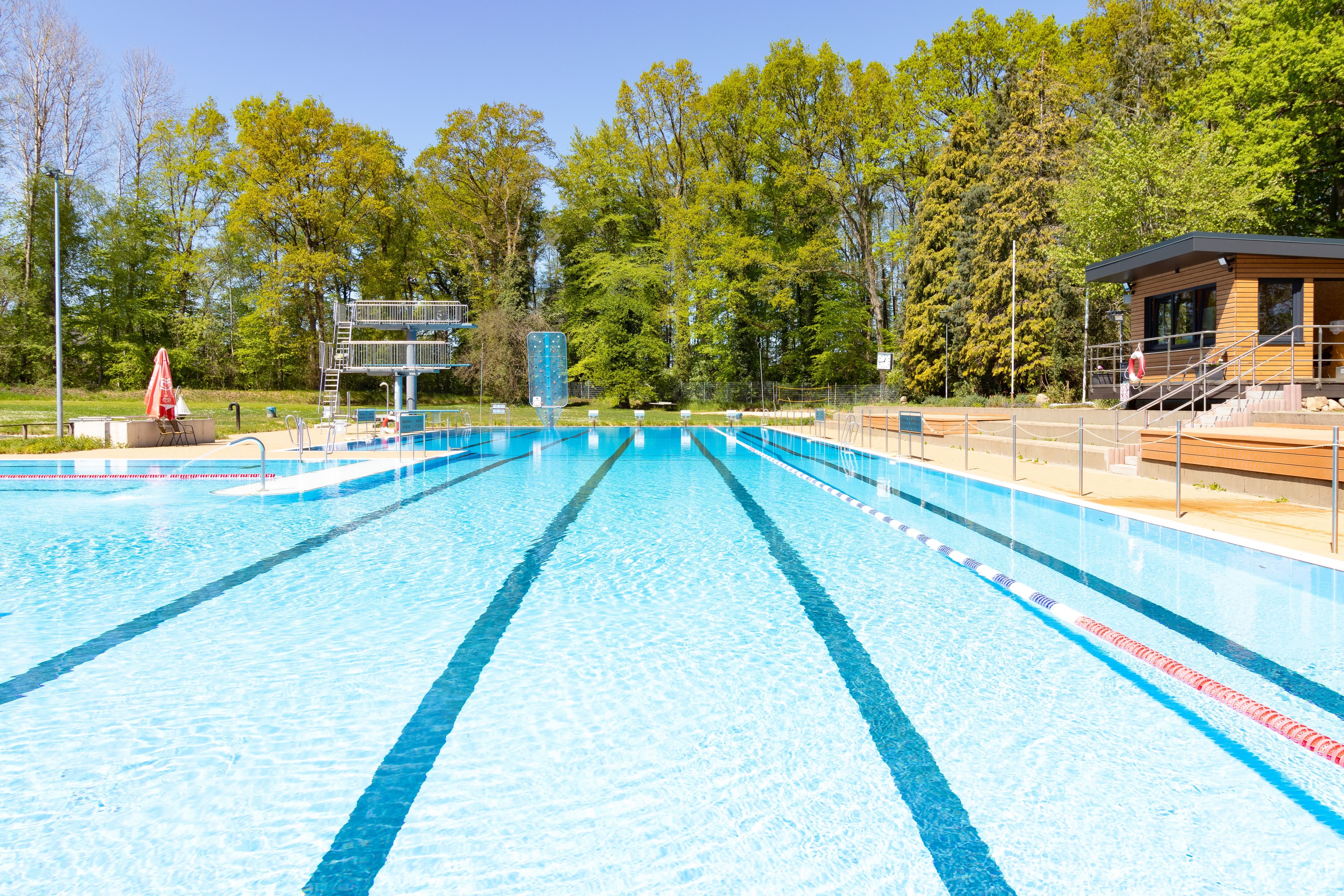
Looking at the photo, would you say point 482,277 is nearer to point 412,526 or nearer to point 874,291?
point 874,291

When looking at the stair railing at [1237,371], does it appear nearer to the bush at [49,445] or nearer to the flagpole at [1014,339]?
the flagpole at [1014,339]

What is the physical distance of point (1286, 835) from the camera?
2682 mm

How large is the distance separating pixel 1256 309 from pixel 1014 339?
42.5 feet

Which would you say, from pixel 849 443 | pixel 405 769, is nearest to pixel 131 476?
pixel 405 769

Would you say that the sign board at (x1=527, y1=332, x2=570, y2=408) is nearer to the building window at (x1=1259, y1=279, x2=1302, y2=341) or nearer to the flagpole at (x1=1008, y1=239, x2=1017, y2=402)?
the flagpole at (x1=1008, y1=239, x2=1017, y2=402)

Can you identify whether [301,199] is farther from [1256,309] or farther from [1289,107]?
[1289,107]

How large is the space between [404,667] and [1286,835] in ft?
13.9

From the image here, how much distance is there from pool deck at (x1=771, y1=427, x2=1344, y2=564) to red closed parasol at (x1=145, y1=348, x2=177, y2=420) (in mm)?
18413

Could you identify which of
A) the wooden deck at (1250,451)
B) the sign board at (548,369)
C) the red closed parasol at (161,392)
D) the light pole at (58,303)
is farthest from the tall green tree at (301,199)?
the wooden deck at (1250,451)

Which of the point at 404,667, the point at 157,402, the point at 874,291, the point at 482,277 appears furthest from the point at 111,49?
the point at 404,667

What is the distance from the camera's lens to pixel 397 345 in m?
30.0

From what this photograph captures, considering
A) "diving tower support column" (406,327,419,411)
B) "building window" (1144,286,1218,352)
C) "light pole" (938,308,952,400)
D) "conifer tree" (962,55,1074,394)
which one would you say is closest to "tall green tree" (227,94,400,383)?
"diving tower support column" (406,327,419,411)

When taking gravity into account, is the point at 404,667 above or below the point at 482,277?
below

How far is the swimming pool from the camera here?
8.49 feet
